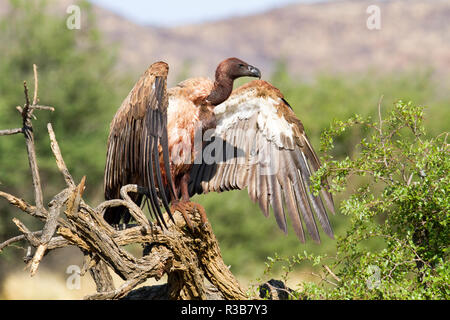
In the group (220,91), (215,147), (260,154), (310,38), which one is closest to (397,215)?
(260,154)

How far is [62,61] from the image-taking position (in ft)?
60.4

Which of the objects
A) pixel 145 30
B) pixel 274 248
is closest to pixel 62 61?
pixel 274 248

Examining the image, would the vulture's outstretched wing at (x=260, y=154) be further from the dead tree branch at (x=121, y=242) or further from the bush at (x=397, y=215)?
the bush at (x=397, y=215)

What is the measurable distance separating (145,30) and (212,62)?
14.3 metres

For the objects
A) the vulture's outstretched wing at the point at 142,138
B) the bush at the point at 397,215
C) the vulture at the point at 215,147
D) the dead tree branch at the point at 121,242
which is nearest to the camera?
the dead tree branch at the point at 121,242

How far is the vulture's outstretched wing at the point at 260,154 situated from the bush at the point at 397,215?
5.00 ft

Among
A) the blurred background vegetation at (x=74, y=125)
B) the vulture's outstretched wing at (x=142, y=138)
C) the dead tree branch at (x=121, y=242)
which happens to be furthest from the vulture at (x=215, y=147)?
the blurred background vegetation at (x=74, y=125)

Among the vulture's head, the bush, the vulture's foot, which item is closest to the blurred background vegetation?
the vulture's head

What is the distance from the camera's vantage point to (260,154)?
714 centimetres

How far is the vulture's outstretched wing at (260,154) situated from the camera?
690cm

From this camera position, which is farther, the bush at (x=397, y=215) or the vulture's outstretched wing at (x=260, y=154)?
the vulture's outstretched wing at (x=260, y=154)

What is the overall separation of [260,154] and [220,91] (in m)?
1.02

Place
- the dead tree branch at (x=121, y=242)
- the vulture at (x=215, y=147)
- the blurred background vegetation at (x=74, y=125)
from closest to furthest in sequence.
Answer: the dead tree branch at (x=121, y=242) → the vulture at (x=215, y=147) → the blurred background vegetation at (x=74, y=125)

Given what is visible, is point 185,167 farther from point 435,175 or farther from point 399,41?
point 399,41
